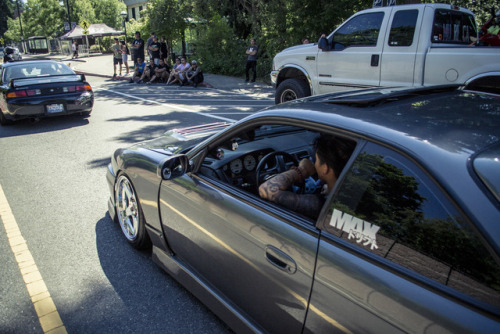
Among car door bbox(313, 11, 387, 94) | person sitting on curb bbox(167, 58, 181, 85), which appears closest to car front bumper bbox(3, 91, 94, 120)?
car door bbox(313, 11, 387, 94)

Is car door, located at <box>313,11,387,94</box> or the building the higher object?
the building

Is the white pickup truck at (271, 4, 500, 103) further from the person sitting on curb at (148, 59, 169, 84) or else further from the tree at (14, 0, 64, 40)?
the tree at (14, 0, 64, 40)

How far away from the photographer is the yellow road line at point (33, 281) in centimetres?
267

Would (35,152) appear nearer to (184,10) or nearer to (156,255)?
(156,255)

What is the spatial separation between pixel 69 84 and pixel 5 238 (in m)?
5.91

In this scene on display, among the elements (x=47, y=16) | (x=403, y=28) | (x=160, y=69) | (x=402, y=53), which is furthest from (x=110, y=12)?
(x=402, y=53)

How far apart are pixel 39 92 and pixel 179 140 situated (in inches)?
262

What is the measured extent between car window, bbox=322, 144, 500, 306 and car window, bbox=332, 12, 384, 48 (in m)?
5.91

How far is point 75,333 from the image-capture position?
2.56m

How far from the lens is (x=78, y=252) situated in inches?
139

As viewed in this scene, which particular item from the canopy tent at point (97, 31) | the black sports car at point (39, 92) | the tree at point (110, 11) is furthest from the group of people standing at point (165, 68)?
the tree at point (110, 11)

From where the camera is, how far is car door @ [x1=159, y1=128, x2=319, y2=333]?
1801 millimetres

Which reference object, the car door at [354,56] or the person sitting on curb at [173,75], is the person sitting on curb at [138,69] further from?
the car door at [354,56]

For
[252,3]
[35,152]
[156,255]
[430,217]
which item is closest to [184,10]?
[252,3]
